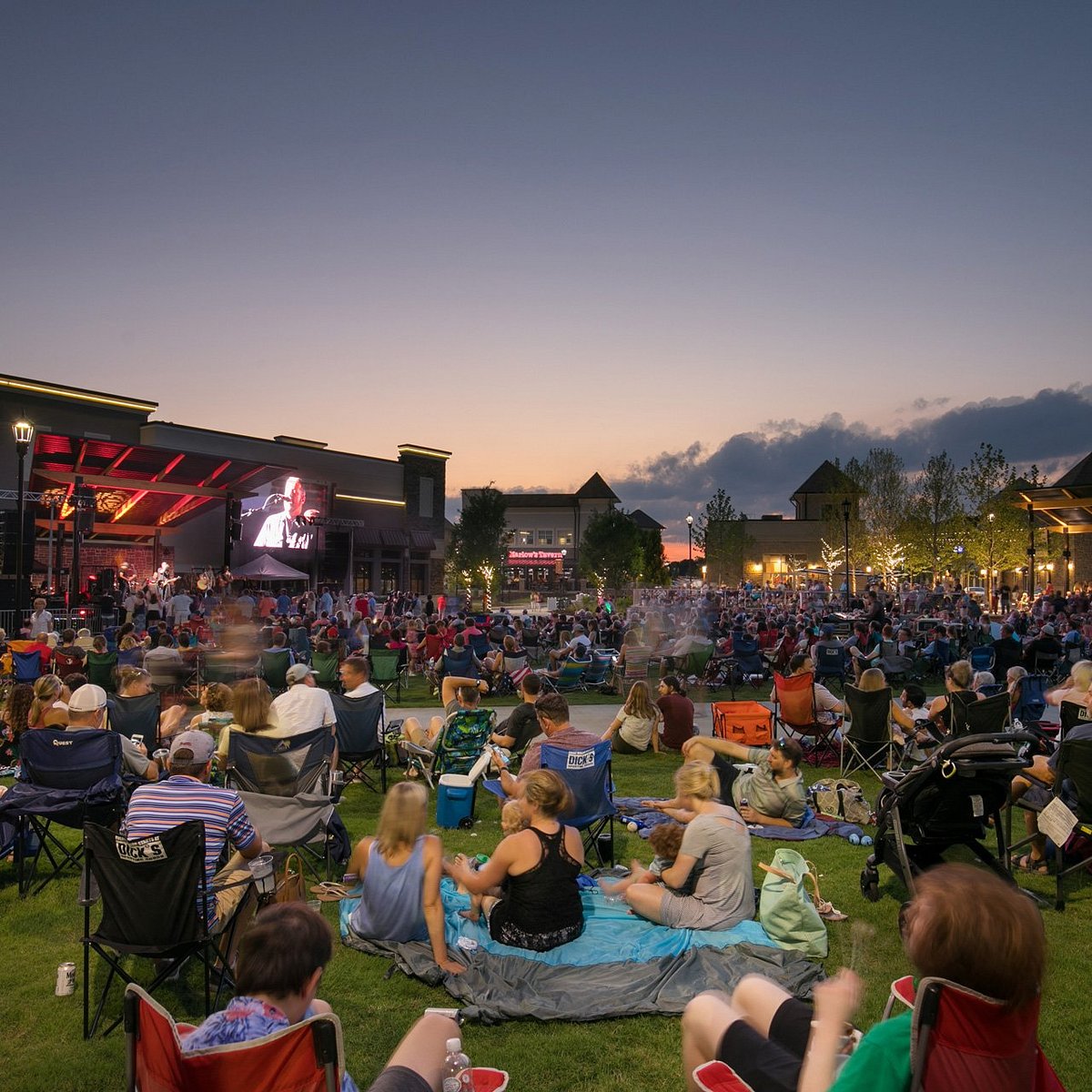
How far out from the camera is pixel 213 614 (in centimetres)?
2372

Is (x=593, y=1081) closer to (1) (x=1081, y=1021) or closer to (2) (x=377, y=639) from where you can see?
(1) (x=1081, y=1021)

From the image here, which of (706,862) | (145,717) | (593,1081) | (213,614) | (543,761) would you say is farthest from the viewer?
(213,614)

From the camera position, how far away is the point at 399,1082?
9.41 feet

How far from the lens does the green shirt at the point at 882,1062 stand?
2125mm

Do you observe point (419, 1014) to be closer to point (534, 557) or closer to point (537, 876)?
point (537, 876)

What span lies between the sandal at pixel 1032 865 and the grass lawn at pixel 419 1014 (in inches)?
13.5

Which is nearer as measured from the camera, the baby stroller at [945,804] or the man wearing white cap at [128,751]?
the baby stroller at [945,804]

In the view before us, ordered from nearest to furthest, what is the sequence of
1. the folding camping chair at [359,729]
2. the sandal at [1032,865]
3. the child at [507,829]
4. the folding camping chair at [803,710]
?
the child at [507,829] < the sandal at [1032,865] < the folding camping chair at [359,729] < the folding camping chair at [803,710]

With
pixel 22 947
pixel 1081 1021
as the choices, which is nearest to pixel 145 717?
pixel 22 947

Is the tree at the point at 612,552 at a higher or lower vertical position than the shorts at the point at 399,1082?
higher

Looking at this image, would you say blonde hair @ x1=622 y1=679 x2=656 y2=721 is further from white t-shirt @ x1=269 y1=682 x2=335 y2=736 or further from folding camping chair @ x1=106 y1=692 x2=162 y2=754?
folding camping chair @ x1=106 y1=692 x2=162 y2=754

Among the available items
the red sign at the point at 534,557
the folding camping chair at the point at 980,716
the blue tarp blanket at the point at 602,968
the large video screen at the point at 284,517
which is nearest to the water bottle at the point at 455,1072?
the blue tarp blanket at the point at 602,968

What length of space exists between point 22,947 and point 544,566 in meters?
81.6

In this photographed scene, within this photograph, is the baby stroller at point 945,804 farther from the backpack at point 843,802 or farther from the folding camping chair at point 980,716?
the folding camping chair at point 980,716
